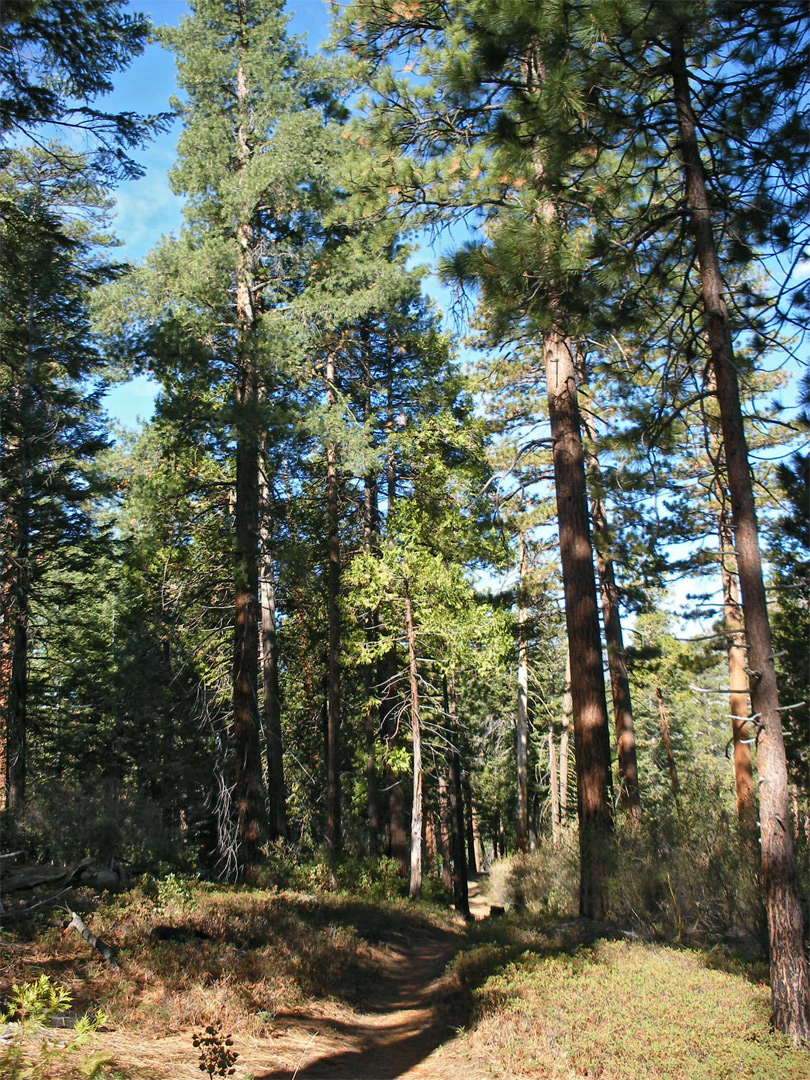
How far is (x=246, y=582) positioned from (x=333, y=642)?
4.39 metres

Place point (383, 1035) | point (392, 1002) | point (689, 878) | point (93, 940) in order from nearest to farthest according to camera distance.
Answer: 1. point (93, 940)
2. point (383, 1035)
3. point (689, 878)
4. point (392, 1002)

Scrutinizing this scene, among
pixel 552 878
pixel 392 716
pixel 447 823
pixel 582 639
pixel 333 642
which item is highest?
→ pixel 333 642

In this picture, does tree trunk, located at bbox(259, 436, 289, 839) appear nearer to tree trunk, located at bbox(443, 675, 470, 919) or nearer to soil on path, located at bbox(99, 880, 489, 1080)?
tree trunk, located at bbox(443, 675, 470, 919)

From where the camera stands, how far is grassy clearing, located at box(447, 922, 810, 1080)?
5.12 meters

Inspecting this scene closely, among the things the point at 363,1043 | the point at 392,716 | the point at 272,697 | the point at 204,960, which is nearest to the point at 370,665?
the point at 392,716

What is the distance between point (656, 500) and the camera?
7582 millimetres

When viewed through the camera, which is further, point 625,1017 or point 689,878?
point 689,878

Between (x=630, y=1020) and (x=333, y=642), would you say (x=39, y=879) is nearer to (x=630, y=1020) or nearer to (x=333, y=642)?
(x=630, y=1020)

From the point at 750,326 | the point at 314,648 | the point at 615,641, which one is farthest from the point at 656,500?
the point at 314,648

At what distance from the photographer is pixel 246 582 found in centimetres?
1317

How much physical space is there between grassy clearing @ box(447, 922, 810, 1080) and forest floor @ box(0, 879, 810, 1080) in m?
0.02

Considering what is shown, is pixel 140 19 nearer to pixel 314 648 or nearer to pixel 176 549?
pixel 176 549

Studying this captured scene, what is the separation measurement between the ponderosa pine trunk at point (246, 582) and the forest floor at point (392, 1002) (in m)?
2.86

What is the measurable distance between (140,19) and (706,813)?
40.3 ft
